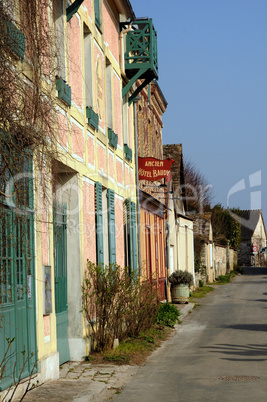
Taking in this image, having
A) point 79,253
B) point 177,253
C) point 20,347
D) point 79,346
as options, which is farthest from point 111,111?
point 177,253

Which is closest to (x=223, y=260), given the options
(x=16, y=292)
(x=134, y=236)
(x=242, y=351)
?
(x=134, y=236)

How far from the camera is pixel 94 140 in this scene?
12.3 m

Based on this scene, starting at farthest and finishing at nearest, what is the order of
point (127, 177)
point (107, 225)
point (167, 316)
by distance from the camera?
point (167, 316)
point (127, 177)
point (107, 225)

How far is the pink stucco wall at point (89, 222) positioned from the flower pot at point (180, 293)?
12.2m

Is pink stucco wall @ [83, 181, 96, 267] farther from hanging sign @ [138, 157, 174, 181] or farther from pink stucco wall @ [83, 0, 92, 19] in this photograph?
hanging sign @ [138, 157, 174, 181]

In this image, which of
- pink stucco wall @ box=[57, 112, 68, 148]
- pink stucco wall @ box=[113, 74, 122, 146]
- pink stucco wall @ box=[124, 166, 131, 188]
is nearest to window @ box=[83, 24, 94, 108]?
pink stucco wall @ box=[57, 112, 68, 148]

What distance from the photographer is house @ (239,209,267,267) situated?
78562mm

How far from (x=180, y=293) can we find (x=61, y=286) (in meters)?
13.8

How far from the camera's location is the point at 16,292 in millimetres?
7574

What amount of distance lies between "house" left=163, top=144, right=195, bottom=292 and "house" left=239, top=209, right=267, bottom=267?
41.3m

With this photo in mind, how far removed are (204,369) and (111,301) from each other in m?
2.35

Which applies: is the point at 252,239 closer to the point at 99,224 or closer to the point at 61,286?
the point at 99,224

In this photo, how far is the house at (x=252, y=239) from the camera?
7856cm

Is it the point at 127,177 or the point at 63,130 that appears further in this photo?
the point at 127,177
